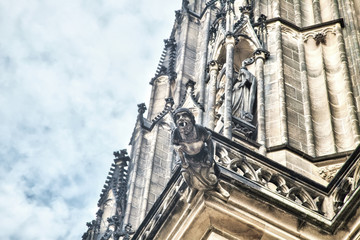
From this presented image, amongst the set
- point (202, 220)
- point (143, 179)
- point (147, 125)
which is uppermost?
point (147, 125)

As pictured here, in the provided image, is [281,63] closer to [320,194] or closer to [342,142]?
[342,142]

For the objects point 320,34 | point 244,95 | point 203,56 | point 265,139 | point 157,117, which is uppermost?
point 203,56

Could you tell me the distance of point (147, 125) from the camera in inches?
1159

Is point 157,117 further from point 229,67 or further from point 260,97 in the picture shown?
point 260,97

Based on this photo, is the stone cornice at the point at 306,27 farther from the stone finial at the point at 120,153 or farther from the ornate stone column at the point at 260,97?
the stone finial at the point at 120,153

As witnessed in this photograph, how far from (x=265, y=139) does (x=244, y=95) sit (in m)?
1.55

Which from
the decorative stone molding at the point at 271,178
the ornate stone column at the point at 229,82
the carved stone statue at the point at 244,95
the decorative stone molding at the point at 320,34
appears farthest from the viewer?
the decorative stone molding at the point at 320,34

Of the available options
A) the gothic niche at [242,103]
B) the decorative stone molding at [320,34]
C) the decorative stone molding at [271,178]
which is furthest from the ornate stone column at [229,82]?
the decorative stone molding at [271,178]

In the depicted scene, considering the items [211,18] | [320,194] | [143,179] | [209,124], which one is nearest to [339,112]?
[209,124]

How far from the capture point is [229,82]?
19.2 meters

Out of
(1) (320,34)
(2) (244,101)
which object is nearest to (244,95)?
(2) (244,101)

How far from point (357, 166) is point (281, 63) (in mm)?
5446

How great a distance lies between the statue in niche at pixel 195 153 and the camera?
14289mm

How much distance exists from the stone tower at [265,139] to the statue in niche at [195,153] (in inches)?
5.8
